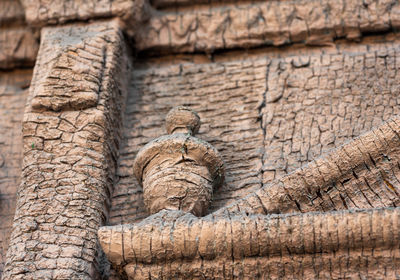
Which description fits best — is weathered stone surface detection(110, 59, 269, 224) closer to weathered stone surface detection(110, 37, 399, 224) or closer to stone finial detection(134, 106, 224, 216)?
weathered stone surface detection(110, 37, 399, 224)

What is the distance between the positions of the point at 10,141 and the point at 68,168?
0.49 m

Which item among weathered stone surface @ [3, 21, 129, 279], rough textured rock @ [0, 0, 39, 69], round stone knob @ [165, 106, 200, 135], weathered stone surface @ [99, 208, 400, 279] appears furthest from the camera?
rough textured rock @ [0, 0, 39, 69]

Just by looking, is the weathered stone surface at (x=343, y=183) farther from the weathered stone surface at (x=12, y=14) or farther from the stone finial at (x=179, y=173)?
the weathered stone surface at (x=12, y=14)

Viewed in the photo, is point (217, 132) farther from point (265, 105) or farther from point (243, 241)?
point (243, 241)

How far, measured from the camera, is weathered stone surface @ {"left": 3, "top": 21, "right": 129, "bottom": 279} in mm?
2260

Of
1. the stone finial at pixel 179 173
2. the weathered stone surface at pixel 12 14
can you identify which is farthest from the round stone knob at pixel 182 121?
the weathered stone surface at pixel 12 14

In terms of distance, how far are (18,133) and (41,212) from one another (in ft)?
2.04

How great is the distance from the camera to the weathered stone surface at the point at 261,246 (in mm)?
2096

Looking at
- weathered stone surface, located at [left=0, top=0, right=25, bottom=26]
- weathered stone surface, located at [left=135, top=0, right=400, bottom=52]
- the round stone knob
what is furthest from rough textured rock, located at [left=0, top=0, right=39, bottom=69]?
the round stone knob

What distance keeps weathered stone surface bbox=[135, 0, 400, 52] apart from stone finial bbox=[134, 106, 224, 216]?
A: 698 millimetres

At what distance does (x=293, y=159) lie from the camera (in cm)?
257

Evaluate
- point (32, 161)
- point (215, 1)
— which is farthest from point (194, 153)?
point (215, 1)

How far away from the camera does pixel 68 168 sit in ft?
8.19

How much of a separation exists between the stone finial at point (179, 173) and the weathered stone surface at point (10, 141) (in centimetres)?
50
